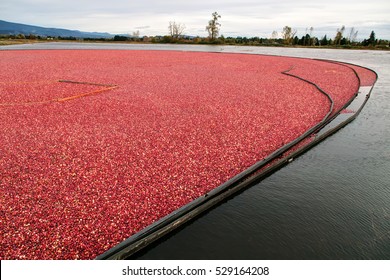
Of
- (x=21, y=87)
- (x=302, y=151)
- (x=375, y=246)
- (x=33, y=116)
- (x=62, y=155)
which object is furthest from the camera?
(x=21, y=87)

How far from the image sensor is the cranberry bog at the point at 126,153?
358 cm

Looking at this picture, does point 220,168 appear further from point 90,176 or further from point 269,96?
point 269,96

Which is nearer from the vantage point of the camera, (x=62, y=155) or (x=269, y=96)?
(x=62, y=155)

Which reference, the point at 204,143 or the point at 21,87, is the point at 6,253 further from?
the point at 21,87

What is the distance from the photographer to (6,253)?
10.4 feet

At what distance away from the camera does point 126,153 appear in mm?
5871

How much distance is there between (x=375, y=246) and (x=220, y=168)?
2757 mm

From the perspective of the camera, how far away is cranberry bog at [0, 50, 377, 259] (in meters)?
3.58

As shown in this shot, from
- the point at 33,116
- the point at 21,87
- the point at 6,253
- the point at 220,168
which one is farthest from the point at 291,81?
the point at 6,253
